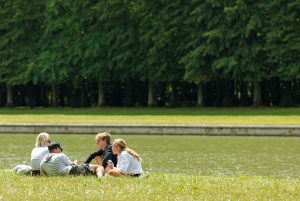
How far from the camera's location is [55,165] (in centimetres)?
1385

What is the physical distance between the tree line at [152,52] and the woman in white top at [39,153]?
27.6 metres

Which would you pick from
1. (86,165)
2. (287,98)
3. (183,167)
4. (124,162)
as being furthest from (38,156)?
(287,98)

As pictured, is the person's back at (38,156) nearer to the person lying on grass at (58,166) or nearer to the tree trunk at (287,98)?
the person lying on grass at (58,166)

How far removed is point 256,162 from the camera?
62.1 feet

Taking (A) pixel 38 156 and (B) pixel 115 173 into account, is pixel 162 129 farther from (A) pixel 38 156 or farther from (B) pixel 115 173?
(B) pixel 115 173

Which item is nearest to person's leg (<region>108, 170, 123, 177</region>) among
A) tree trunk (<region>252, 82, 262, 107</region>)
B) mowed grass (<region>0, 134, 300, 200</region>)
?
mowed grass (<region>0, 134, 300, 200</region>)

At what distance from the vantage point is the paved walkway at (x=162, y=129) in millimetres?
27141

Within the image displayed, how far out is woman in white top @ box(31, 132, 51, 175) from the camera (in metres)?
14.2

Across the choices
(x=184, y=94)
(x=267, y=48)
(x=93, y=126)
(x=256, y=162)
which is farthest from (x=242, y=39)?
(x=256, y=162)

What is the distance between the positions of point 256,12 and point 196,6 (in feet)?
10.8

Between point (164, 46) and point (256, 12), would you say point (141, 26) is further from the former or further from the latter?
point (256, 12)

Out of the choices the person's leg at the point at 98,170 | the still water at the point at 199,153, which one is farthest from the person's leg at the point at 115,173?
the still water at the point at 199,153

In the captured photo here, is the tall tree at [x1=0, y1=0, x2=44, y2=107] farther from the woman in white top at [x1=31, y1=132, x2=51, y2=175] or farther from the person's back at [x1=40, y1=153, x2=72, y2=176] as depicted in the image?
the person's back at [x1=40, y1=153, x2=72, y2=176]

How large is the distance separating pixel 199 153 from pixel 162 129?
23.0ft
